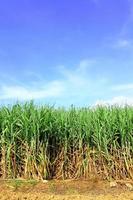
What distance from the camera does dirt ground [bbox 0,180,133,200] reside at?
8336mm

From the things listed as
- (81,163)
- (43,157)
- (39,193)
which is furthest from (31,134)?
(39,193)

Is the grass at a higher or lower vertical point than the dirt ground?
higher

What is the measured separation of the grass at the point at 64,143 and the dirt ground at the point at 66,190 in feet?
1.89

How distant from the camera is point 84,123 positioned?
10.9 meters

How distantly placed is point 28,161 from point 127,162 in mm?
2240

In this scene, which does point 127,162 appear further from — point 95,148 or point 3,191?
point 3,191

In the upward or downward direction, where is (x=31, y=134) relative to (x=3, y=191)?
upward

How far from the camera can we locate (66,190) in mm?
A: 9031

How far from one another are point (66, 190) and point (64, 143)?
195 centimetres

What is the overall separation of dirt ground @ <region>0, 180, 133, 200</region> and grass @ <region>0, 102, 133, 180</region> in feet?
1.89

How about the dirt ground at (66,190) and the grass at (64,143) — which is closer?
the dirt ground at (66,190)

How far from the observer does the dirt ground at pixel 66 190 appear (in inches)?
328

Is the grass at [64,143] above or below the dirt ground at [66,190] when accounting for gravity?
above

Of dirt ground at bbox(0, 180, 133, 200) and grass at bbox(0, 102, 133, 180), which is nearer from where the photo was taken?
dirt ground at bbox(0, 180, 133, 200)
